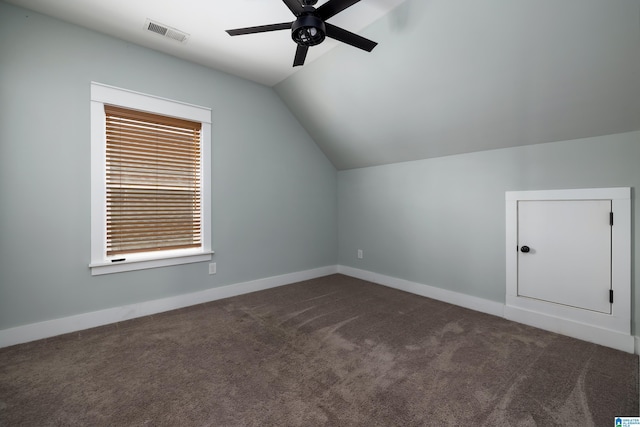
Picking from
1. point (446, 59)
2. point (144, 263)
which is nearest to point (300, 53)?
point (446, 59)

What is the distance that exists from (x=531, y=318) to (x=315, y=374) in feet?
7.09

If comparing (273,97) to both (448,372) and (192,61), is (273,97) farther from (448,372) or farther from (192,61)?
(448,372)

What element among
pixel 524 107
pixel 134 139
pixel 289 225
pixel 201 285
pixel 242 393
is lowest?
pixel 242 393

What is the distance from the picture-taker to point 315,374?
1.86 metres

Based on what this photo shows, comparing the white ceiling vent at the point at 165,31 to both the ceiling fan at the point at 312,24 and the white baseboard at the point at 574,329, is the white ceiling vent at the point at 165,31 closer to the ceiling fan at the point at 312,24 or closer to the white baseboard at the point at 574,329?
the ceiling fan at the point at 312,24

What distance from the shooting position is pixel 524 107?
2.38 metres

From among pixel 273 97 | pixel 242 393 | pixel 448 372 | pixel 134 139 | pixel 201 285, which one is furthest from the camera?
pixel 273 97

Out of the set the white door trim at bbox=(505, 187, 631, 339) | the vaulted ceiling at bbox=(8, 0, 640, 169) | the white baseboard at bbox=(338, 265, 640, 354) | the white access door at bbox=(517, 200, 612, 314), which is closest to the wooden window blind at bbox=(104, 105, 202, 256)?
Result: the vaulted ceiling at bbox=(8, 0, 640, 169)

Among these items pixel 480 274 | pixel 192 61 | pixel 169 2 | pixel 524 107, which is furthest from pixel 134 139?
pixel 480 274

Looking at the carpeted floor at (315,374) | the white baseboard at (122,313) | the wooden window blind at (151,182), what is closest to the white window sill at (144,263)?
the wooden window blind at (151,182)

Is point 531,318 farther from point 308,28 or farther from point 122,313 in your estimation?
point 122,313

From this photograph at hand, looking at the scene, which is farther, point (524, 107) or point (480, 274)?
point (480, 274)

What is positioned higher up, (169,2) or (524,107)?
(169,2)

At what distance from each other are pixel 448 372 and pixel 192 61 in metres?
3.78
